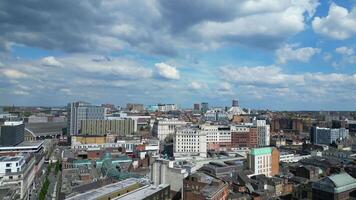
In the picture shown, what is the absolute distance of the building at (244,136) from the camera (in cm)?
8538

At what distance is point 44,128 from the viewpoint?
12375 centimetres

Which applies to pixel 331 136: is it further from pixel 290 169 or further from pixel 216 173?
pixel 216 173

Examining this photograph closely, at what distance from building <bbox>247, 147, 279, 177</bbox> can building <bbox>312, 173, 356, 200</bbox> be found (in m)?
15.6

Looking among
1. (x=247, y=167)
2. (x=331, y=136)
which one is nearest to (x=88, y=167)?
(x=247, y=167)

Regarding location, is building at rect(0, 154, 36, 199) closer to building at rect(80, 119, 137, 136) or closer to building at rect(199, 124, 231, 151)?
building at rect(199, 124, 231, 151)

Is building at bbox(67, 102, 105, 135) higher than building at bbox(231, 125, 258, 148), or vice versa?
building at bbox(67, 102, 105, 135)

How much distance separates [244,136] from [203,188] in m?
52.0

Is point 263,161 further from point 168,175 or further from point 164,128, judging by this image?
point 164,128

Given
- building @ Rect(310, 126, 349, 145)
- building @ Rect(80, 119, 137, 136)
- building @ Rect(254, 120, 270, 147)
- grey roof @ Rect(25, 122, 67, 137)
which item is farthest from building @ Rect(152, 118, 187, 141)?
grey roof @ Rect(25, 122, 67, 137)

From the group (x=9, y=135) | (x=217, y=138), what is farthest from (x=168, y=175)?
(x=9, y=135)

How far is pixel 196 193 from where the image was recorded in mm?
34094

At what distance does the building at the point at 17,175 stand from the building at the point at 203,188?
21.1m

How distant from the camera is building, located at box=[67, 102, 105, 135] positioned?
104812 millimetres

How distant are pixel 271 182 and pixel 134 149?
37.2 meters
